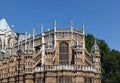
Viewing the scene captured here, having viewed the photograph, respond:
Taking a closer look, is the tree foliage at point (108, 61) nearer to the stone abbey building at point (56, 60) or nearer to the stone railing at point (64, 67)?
the stone abbey building at point (56, 60)

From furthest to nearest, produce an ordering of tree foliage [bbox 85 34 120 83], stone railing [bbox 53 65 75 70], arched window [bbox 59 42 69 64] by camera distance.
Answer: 1. tree foliage [bbox 85 34 120 83]
2. arched window [bbox 59 42 69 64]
3. stone railing [bbox 53 65 75 70]

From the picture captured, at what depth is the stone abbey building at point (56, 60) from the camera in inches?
2537

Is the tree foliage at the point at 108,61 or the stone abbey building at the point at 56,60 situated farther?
the tree foliage at the point at 108,61

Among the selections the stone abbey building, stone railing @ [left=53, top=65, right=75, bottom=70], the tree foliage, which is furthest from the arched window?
the tree foliage

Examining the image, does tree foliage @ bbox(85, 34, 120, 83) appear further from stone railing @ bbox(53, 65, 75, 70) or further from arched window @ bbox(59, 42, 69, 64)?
stone railing @ bbox(53, 65, 75, 70)

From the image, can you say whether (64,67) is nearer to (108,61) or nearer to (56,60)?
(56,60)

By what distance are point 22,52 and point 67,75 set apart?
46.8 feet

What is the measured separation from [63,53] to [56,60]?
6.77 feet

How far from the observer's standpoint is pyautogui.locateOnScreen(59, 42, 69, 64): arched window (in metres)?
68.2

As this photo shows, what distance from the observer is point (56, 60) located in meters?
68.1

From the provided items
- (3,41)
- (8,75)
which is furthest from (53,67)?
(3,41)

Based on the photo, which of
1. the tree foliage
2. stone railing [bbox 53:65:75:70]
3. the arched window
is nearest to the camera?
stone railing [bbox 53:65:75:70]

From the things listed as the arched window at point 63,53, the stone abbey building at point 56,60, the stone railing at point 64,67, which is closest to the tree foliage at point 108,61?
the stone abbey building at point 56,60

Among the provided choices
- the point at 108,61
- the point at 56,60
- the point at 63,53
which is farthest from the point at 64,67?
the point at 108,61
